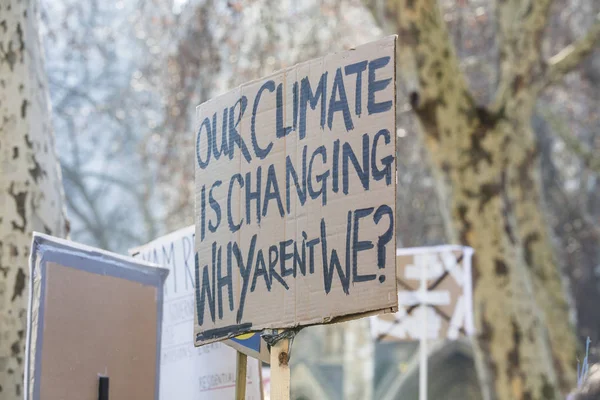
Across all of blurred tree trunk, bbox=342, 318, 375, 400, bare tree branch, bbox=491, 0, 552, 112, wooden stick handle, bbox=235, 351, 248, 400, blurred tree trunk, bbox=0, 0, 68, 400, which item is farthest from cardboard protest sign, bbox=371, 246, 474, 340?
blurred tree trunk, bbox=342, 318, 375, 400

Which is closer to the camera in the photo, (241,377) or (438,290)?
(241,377)

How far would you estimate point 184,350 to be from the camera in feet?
14.1

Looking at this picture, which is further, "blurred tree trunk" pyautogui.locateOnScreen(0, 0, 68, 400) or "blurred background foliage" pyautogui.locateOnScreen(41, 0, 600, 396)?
"blurred background foliage" pyautogui.locateOnScreen(41, 0, 600, 396)

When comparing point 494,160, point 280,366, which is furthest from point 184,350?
point 494,160

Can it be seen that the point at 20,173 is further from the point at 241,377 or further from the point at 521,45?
the point at 521,45

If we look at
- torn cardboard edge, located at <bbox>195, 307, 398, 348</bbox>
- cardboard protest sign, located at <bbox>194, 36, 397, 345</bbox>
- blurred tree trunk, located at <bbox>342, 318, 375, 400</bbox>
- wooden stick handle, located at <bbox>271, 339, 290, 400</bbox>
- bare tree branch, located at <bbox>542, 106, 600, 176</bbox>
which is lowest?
wooden stick handle, located at <bbox>271, 339, 290, 400</bbox>

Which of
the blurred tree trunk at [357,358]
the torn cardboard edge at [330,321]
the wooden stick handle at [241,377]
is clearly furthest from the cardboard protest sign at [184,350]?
the blurred tree trunk at [357,358]

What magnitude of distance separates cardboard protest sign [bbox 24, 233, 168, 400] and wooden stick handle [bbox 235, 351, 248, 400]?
0.96 ft

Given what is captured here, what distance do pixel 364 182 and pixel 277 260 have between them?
34cm

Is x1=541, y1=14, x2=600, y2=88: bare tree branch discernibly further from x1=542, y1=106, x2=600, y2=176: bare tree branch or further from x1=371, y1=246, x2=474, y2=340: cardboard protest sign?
x1=371, y1=246, x2=474, y2=340: cardboard protest sign

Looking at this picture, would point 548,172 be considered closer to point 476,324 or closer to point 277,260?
point 476,324

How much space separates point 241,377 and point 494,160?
5949 mm

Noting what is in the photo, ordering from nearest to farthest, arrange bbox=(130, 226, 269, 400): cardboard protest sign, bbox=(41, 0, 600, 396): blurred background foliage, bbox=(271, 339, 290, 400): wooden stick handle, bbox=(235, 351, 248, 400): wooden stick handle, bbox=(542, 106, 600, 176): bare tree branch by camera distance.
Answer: bbox=(271, 339, 290, 400): wooden stick handle → bbox=(235, 351, 248, 400): wooden stick handle → bbox=(130, 226, 269, 400): cardboard protest sign → bbox=(41, 0, 600, 396): blurred background foliage → bbox=(542, 106, 600, 176): bare tree branch

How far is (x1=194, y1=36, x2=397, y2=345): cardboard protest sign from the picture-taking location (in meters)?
2.90
